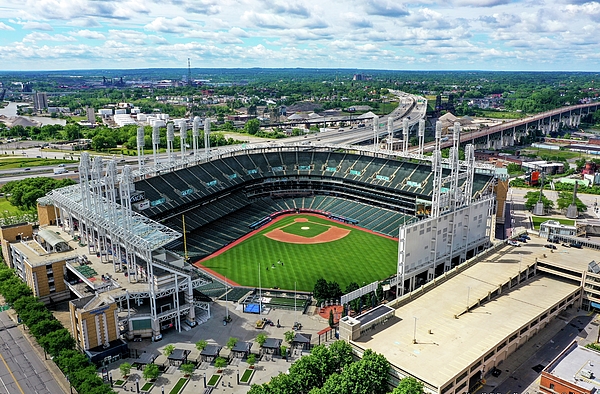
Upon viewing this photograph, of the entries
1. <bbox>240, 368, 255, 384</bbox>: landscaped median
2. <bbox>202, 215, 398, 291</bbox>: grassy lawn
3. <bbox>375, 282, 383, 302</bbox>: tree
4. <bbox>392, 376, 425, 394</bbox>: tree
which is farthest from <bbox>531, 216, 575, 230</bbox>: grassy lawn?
<bbox>240, 368, 255, 384</bbox>: landscaped median

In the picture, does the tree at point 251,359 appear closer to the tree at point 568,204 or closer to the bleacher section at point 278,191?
the bleacher section at point 278,191

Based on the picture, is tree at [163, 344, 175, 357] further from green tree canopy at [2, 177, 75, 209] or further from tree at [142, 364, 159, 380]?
green tree canopy at [2, 177, 75, 209]

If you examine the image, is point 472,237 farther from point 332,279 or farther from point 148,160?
point 148,160

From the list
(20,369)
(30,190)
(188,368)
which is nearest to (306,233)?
(188,368)

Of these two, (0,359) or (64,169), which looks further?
(64,169)

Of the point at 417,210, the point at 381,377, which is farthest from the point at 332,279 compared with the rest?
the point at 381,377

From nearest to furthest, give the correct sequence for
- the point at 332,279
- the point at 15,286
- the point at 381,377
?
the point at 381,377 < the point at 15,286 < the point at 332,279

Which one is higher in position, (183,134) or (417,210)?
(183,134)

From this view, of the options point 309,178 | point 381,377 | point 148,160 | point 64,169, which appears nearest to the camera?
point 381,377
